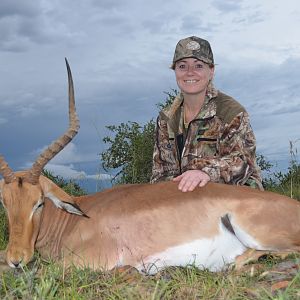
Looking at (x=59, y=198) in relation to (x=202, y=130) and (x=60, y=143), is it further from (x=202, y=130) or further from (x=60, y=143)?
(x=202, y=130)

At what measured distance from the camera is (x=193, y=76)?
6539mm

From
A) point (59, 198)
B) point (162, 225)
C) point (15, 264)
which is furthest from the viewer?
point (59, 198)

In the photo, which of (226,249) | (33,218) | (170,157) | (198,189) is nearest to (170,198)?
(198,189)

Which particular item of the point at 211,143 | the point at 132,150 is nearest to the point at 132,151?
the point at 132,150

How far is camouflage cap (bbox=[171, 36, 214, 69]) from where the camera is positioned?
6496 mm

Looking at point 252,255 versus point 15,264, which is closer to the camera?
point 15,264

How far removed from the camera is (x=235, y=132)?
20.3 ft

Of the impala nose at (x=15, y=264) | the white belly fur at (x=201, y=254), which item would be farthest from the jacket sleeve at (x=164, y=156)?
the impala nose at (x=15, y=264)

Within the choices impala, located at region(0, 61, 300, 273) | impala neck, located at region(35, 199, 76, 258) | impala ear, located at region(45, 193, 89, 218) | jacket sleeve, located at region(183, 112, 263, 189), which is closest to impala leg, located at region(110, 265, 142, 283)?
impala, located at region(0, 61, 300, 273)

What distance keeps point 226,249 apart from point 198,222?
35 cm

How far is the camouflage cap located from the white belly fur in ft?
7.64

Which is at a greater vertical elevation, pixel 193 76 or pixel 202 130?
pixel 193 76

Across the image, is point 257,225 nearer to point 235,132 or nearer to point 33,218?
point 235,132

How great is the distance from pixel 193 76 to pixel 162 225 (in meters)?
2.19
